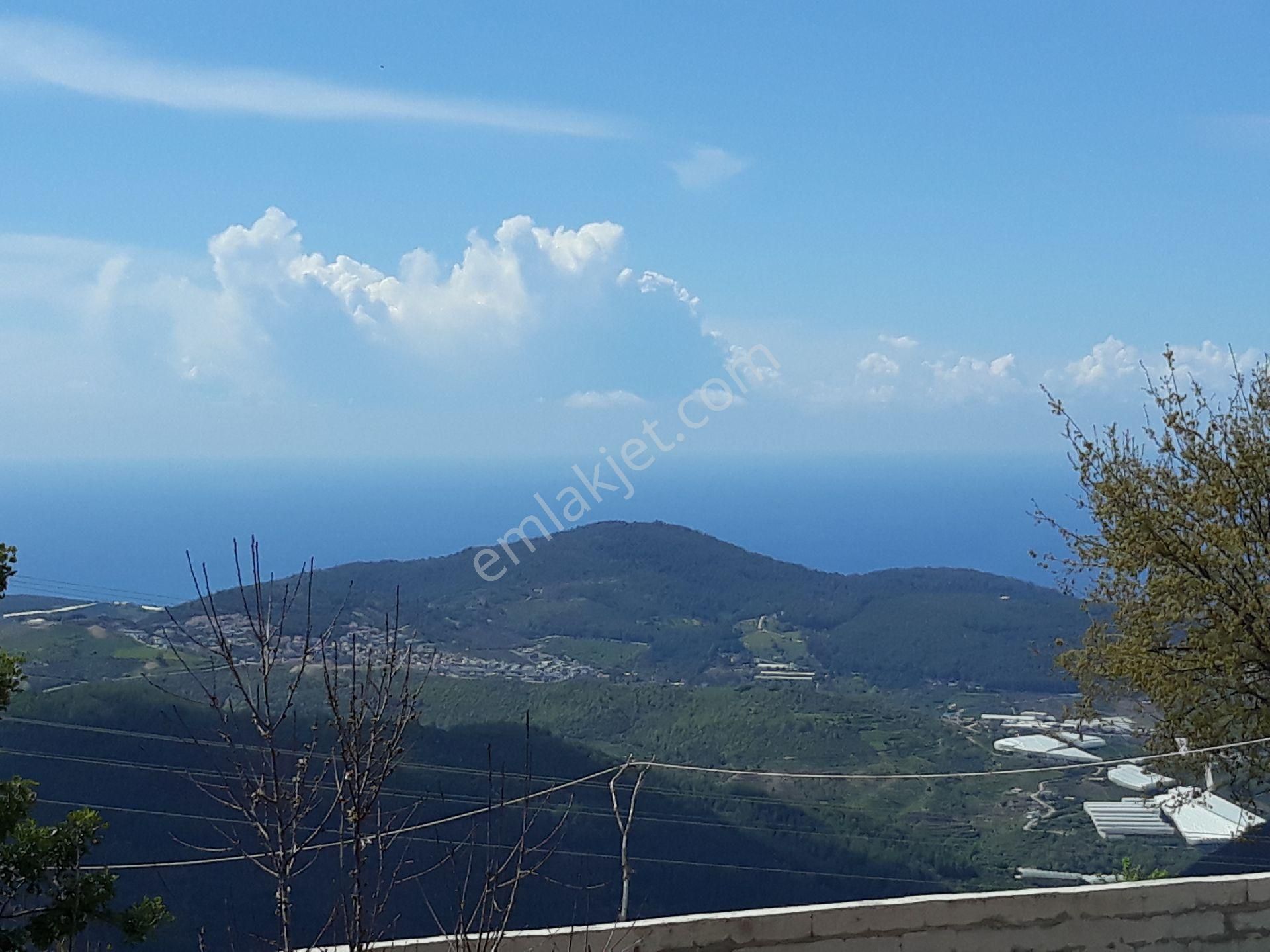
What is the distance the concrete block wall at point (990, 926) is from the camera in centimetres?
450

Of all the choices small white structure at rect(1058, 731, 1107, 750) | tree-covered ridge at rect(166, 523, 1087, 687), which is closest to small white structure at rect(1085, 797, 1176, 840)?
small white structure at rect(1058, 731, 1107, 750)

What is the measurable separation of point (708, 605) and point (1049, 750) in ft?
174

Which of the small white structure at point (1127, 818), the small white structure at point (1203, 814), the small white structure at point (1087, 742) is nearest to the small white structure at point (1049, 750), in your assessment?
the small white structure at point (1087, 742)

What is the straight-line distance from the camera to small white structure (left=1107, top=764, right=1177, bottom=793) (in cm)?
1123

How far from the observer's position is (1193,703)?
10492 millimetres

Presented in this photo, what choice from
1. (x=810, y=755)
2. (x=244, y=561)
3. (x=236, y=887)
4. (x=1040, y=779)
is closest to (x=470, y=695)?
(x=810, y=755)

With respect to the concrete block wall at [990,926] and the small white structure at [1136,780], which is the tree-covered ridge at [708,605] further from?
the concrete block wall at [990,926]

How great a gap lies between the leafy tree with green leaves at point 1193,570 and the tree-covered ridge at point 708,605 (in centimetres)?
3431

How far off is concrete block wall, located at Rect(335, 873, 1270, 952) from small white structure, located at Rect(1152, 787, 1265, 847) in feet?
15.9

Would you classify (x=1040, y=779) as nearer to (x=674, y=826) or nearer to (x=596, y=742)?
(x=674, y=826)

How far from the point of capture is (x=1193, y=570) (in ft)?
34.2

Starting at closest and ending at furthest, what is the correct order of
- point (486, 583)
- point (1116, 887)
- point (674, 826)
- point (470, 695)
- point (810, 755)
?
point (1116, 887)
point (674, 826)
point (810, 755)
point (470, 695)
point (486, 583)

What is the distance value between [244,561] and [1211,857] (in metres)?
6.75

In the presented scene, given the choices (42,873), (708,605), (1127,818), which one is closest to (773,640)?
(708,605)
